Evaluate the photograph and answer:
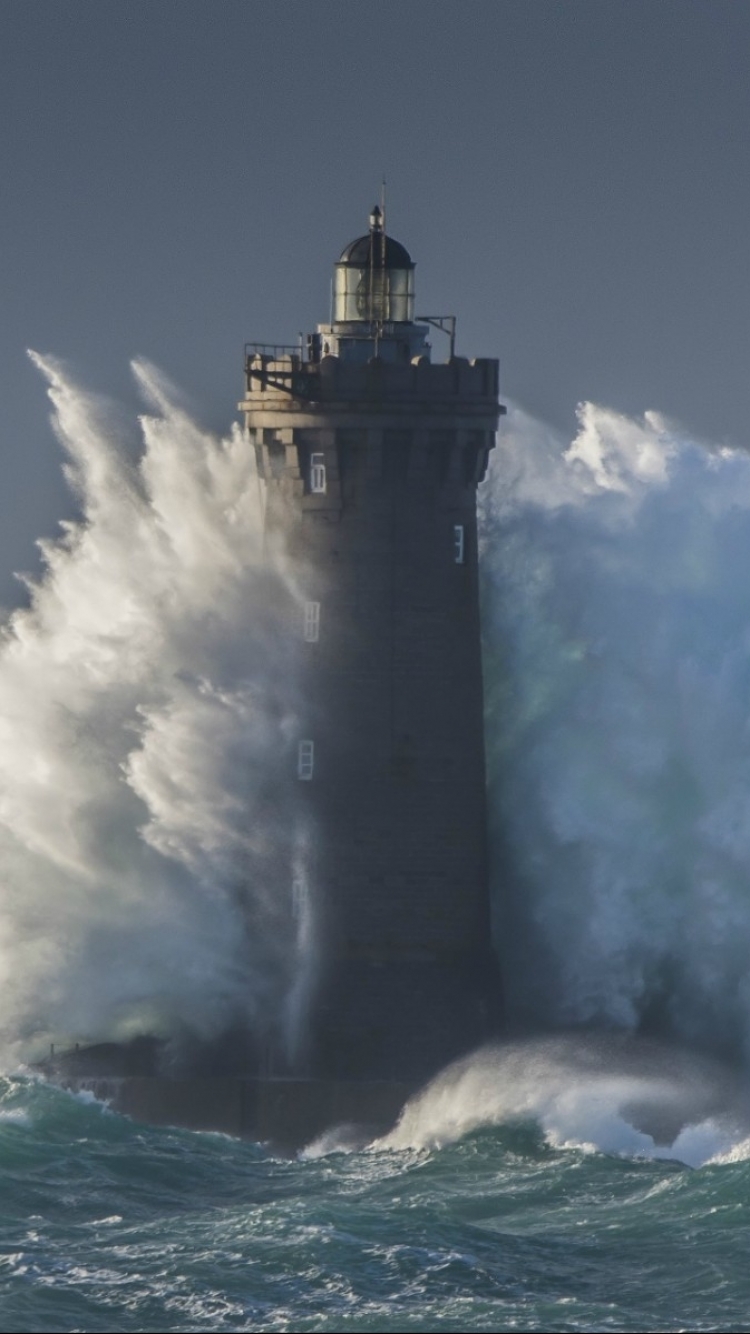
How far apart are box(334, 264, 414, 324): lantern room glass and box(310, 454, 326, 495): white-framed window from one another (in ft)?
7.49

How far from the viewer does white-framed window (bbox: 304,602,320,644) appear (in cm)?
5475

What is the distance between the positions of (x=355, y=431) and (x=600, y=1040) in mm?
9627

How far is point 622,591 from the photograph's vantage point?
5775cm

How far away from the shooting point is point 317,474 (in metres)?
54.4

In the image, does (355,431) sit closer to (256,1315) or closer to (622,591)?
(622,591)

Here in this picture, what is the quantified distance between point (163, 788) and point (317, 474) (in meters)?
5.21

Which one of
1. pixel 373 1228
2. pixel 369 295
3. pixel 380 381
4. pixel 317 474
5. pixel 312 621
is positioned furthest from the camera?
pixel 369 295

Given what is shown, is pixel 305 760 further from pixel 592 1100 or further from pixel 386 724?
pixel 592 1100

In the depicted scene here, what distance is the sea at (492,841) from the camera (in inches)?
2080

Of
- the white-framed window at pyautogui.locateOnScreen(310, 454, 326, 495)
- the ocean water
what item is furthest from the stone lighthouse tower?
the ocean water

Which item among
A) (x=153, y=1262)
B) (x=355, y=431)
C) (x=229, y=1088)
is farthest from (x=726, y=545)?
(x=153, y=1262)

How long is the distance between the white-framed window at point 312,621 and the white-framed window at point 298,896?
3.48 metres

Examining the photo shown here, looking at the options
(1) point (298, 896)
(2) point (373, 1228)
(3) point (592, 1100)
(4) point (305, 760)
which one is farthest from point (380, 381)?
(2) point (373, 1228)

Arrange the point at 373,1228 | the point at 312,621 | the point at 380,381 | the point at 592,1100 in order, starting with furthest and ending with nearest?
the point at 312,621
the point at 380,381
the point at 592,1100
the point at 373,1228
